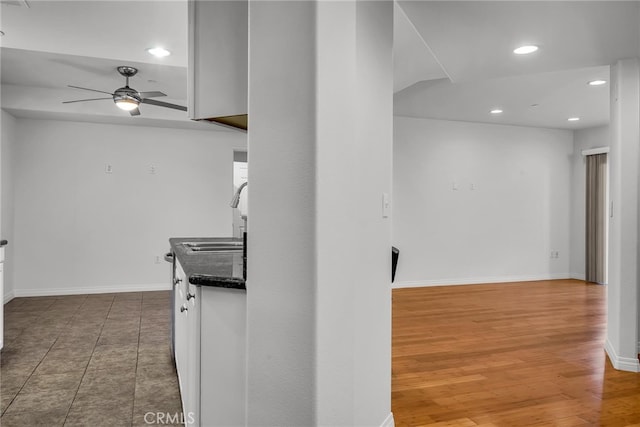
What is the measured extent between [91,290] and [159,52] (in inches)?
144

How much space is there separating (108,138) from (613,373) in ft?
20.5

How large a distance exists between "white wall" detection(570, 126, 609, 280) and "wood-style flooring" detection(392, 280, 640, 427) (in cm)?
214

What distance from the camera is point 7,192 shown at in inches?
223

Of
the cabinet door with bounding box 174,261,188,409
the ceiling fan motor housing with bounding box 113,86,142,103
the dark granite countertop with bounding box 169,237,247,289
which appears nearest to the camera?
the dark granite countertop with bounding box 169,237,247,289

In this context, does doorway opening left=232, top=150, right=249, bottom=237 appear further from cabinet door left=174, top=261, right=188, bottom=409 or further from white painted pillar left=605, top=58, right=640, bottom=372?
white painted pillar left=605, top=58, right=640, bottom=372

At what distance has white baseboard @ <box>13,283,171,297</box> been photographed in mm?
6016

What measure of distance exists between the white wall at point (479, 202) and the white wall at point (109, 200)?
273cm

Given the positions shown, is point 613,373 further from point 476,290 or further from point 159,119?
point 159,119

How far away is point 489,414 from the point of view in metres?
2.61

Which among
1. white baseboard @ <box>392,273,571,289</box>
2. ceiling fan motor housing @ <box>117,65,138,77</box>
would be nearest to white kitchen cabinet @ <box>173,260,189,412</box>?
ceiling fan motor housing @ <box>117,65,138,77</box>

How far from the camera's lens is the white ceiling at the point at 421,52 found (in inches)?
112

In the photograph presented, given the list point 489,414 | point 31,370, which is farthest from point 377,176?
point 31,370

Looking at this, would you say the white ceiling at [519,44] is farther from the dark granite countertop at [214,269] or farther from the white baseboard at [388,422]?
the white baseboard at [388,422]

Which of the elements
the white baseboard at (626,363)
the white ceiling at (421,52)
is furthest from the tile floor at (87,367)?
the white baseboard at (626,363)
